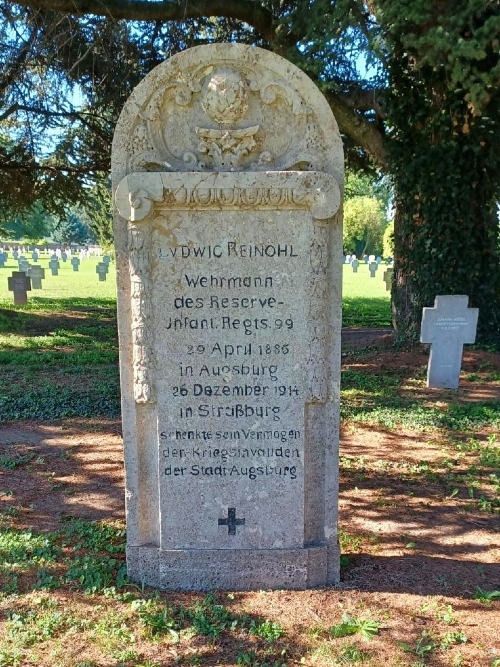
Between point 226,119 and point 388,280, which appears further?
point 388,280

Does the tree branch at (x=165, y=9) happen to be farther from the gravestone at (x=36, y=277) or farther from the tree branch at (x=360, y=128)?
the gravestone at (x=36, y=277)

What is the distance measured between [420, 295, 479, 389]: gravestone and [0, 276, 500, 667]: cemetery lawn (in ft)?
1.81

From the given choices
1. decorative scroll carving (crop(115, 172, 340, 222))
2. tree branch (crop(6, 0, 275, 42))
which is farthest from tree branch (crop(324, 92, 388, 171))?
decorative scroll carving (crop(115, 172, 340, 222))

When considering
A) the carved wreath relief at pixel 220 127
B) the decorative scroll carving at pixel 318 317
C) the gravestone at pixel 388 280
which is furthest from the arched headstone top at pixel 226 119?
the gravestone at pixel 388 280

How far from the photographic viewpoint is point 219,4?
879 cm

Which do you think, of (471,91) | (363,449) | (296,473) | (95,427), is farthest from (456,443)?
(471,91)

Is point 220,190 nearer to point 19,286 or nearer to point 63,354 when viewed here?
point 63,354

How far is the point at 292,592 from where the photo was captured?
3.27 m

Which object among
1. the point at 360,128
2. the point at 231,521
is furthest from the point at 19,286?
the point at 231,521

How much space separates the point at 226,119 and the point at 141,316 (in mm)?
1122

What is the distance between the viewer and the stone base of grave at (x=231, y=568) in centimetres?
332

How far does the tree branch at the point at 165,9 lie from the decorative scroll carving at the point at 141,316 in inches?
241

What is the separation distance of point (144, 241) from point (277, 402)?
1138mm

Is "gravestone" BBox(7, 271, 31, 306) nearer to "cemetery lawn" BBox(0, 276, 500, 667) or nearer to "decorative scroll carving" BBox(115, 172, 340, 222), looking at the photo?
"cemetery lawn" BBox(0, 276, 500, 667)
